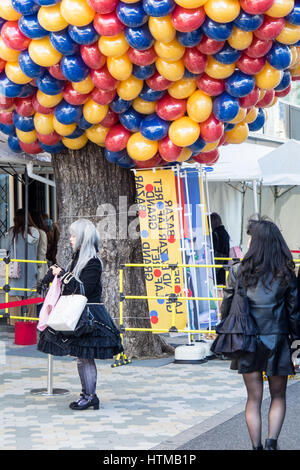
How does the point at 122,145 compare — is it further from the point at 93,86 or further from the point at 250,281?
the point at 250,281

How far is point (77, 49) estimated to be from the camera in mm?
8297

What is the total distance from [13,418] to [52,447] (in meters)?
1.11

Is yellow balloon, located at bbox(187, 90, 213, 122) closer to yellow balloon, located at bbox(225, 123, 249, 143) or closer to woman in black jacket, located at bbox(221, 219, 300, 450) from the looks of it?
yellow balloon, located at bbox(225, 123, 249, 143)

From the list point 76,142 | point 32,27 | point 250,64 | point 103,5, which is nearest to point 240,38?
point 250,64

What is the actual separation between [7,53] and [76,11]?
1.17m

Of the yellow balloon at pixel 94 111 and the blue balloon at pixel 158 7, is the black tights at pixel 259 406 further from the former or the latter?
the yellow balloon at pixel 94 111

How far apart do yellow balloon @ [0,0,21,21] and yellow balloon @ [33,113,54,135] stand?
125 centimetres

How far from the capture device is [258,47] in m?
8.07

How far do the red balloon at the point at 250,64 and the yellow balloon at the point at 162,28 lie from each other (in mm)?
839

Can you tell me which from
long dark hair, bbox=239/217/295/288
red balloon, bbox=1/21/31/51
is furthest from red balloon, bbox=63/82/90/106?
long dark hair, bbox=239/217/295/288

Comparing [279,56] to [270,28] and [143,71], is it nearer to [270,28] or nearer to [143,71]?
[270,28]

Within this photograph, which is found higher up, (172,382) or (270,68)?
(270,68)

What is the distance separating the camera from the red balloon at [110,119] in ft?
29.7
